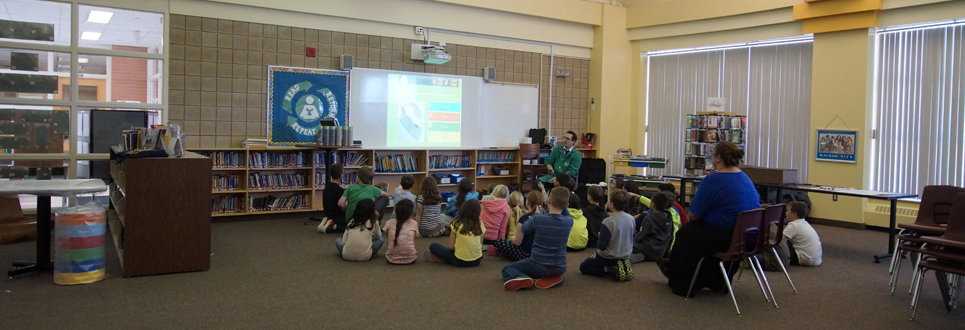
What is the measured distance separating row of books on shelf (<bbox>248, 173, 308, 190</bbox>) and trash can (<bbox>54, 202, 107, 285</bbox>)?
3569mm

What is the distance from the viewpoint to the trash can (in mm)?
4719

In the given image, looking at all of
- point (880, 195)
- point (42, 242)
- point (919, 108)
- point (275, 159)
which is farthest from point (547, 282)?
point (919, 108)

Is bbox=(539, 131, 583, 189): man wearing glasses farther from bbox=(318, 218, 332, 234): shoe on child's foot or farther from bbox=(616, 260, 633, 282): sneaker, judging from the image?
bbox=(616, 260, 633, 282): sneaker

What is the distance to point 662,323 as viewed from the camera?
412 cm

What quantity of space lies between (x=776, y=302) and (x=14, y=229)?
7.34 meters

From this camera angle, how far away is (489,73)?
1045cm

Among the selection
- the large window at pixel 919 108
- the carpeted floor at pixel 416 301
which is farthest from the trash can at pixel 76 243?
the large window at pixel 919 108

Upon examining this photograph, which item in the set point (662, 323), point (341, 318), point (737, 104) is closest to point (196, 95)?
point (341, 318)

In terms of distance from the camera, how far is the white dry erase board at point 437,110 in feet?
30.7

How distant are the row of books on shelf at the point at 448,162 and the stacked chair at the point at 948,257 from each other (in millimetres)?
6717

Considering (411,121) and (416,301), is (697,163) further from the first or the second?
(416,301)

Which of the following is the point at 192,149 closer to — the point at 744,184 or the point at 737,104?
the point at 744,184

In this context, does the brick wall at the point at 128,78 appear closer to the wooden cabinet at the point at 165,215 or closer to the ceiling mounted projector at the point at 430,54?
the wooden cabinet at the point at 165,215

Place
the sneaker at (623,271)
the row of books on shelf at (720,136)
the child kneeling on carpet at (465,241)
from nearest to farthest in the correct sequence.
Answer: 1. the sneaker at (623,271)
2. the child kneeling on carpet at (465,241)
3. the row of books on shelf at (720,136)
